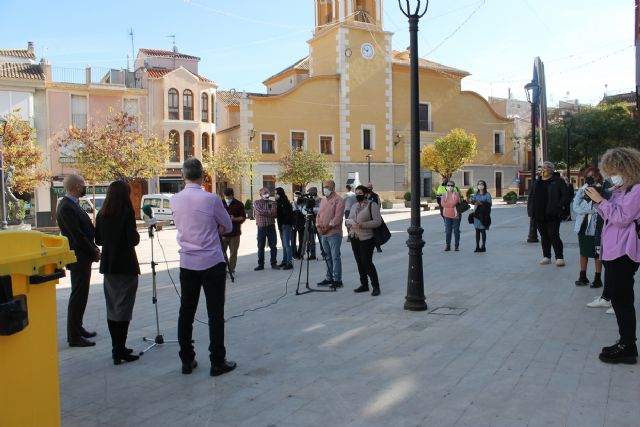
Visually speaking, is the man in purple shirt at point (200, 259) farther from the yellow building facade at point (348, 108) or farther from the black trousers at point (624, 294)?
the yellow building facade at point (348, 108)

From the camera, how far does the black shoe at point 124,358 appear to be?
17.3 feet

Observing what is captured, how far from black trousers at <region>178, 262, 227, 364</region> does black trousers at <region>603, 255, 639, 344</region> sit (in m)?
3.32

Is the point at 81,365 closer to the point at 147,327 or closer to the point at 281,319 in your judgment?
the point at 147,327

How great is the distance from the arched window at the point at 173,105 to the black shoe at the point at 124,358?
36808 mm

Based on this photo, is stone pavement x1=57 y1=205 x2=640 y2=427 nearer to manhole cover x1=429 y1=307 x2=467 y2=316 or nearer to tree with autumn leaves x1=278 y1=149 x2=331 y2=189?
manhole cover x1=429 y1=307 x2=467 y2=316

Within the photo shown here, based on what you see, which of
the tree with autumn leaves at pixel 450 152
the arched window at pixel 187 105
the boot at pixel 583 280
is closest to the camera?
the boot at pixel 583 280

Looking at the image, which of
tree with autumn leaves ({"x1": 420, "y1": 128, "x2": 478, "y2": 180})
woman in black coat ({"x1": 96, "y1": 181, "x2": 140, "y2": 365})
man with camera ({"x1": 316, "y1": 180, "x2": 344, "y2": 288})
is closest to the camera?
woman in black coat ({"x1": 96, "y1": 181, "x2": 140, "y2": 365})

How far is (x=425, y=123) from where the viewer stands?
50.0 m

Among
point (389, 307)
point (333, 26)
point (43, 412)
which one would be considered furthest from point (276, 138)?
point (43, 412)

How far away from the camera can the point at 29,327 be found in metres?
3.12

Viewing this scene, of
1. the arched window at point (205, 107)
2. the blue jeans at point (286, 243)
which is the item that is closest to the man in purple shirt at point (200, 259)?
the blue jeans at point (286, 243)

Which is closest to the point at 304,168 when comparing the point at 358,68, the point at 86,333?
the point at 358,68

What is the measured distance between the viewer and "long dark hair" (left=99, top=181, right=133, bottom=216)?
524cm

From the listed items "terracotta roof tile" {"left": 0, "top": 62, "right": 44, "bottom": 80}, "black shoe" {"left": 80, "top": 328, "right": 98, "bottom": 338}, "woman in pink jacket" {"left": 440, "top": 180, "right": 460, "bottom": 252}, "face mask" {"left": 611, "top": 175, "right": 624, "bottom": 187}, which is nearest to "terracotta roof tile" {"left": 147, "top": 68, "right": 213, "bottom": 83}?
"terracotta roof tile" {"left": 0, "top": 62, "right": 44, "bottom": 80}
